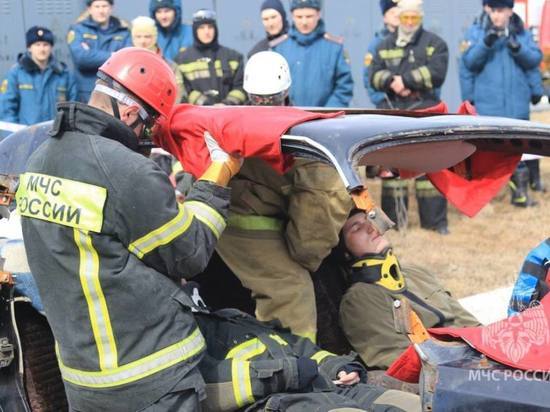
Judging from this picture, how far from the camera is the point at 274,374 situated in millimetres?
3473

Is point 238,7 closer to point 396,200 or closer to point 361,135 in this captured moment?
point 396,200

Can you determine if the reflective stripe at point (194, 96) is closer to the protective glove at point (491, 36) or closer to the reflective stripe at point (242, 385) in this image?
the protective glove at point (491, 36)

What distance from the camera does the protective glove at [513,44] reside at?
10338 mm

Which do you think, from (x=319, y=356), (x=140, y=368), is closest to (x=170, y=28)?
Result: (x=319, y=356)

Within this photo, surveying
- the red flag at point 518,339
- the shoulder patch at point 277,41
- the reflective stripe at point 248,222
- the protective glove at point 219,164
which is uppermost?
the shoulder patch at point 277,41

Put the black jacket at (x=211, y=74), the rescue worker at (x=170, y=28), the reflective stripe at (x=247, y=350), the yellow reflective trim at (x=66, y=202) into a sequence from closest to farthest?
1. the yellow reflective trim at (x=66, y=202)
2. the reflective stripe at (x=247, y=350)
3. the black jacket at (x=211, y=74)
4. the rescue worker at (x=170, y=28)

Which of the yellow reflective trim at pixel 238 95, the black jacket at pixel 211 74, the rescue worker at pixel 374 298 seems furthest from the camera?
the black jacket at pixel 211 74

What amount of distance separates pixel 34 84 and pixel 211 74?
1660mm

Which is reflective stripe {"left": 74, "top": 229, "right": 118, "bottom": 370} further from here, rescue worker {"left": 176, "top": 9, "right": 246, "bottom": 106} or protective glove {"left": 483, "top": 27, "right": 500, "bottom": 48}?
protective glove {"left": 483, "top": 27, "right": 500, "bottom": 48}

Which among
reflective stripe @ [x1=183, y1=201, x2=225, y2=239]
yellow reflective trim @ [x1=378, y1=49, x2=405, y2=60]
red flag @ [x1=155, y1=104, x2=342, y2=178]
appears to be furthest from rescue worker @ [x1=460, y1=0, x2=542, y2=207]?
reflective stripe @ [x1=183, y1=201, x2=225, y2=239]

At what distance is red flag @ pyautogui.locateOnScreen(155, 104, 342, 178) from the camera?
3408mm

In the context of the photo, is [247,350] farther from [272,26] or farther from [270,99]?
[272,26]

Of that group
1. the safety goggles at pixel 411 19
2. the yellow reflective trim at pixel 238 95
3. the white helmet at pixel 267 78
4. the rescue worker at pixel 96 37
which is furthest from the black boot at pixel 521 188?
the white helmet at pixel 267 78

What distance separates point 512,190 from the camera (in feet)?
36.7
